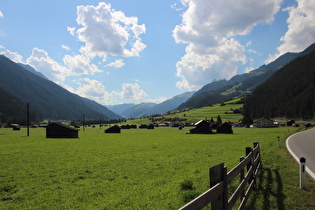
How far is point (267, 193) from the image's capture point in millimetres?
9766

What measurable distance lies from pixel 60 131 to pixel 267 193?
7021cm


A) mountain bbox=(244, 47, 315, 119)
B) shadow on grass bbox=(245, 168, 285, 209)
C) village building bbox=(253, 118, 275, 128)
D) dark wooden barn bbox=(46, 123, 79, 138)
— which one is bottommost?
village building bbox=(253, 118, 275, 128)

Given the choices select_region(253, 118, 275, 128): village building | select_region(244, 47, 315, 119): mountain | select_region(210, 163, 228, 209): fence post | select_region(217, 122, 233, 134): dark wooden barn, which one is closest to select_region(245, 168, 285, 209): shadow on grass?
select_region(210, 163, 228, 209): fence post

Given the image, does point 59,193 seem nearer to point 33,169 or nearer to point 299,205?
point 33,169

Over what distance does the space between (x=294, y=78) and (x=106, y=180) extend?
216 metres

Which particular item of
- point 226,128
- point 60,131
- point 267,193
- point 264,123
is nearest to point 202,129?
point 226,128

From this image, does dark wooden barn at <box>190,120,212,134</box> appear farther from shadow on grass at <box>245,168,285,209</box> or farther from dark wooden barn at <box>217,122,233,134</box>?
shadow on grass at <box>245,168,285,209</box>

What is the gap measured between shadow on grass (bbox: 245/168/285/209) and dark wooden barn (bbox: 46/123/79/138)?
6479 centimetres

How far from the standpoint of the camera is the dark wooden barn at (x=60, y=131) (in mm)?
69188

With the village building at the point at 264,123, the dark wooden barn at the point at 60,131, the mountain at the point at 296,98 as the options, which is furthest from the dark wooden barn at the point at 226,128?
the village building at the point at 264,123

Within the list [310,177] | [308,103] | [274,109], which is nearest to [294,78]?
[274,109]

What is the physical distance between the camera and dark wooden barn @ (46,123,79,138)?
69.2 m

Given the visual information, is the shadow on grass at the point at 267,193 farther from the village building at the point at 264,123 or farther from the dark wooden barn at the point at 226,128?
the village building at the point at 264,123

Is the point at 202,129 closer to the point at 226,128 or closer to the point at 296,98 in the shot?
the point at 226,128
